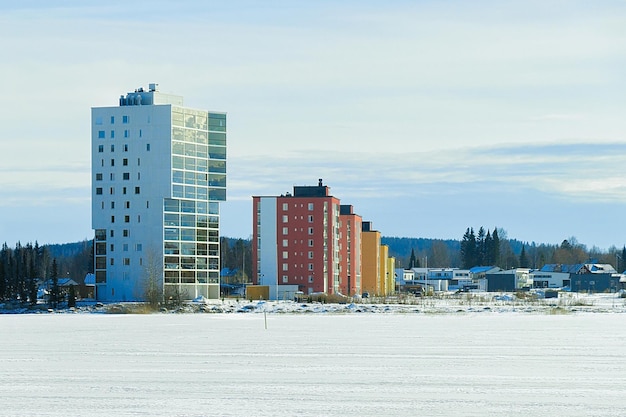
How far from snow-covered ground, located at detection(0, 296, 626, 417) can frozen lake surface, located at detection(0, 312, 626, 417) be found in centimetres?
4

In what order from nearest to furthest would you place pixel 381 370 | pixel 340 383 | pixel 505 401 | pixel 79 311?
pixel 505 401
pixel 340 383
pixel 381 370
pixel 79 311

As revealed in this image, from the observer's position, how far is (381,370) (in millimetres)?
28672

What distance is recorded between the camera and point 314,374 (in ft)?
90.1

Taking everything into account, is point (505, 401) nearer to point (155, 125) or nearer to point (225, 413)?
point (225, 413)

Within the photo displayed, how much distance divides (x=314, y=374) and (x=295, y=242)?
349 ft

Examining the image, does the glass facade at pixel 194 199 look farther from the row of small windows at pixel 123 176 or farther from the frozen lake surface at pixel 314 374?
the frozen lake surface at pixel 314 374

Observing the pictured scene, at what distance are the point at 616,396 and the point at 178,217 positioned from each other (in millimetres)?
95728

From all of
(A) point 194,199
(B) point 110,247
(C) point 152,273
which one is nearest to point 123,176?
(B) point 110,247

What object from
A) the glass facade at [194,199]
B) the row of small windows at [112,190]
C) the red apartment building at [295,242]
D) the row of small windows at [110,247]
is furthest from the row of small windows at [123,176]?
the red apartment building at [295,242]

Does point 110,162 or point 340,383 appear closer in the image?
point 340,383

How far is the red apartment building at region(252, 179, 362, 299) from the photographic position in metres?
133

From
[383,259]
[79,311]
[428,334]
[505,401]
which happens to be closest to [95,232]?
[79,311]

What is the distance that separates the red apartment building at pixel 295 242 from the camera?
132750mm

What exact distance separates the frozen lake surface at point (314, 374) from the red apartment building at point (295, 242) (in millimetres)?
86721
